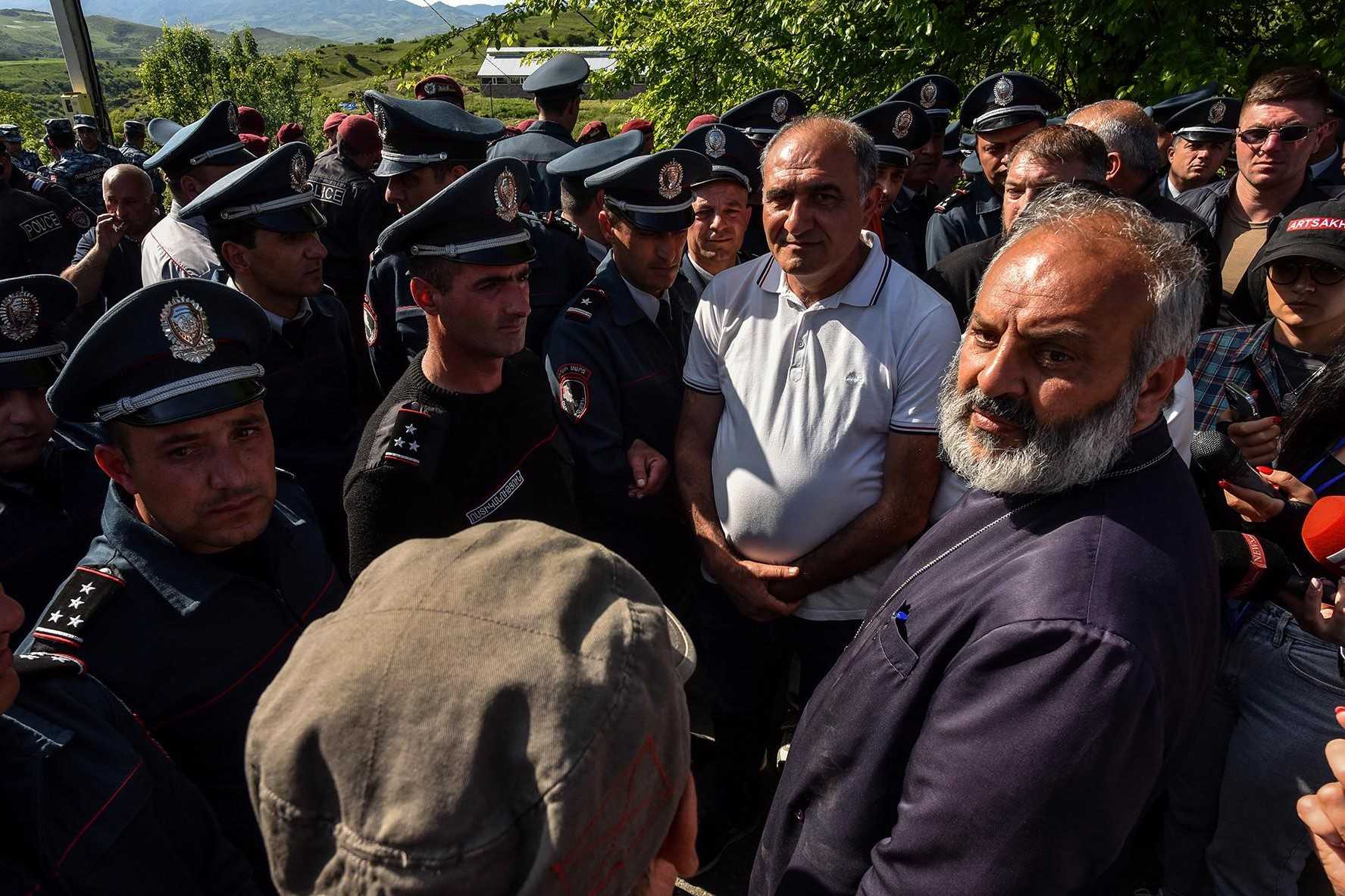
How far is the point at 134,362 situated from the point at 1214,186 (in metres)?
5.38

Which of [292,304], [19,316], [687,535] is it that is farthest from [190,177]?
[687,535]

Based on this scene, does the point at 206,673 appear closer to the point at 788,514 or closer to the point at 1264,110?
the point at 788,514

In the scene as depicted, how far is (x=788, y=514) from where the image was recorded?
2539 mm

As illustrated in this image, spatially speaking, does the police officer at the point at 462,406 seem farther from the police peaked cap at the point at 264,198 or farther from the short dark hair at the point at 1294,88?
the short dark hair at the point at 1294,88

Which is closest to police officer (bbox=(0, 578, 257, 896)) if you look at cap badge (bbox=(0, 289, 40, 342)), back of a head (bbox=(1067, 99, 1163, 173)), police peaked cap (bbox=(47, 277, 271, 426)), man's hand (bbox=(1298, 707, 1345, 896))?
police peaked cap (bbox=(47, 277, 271, 426))

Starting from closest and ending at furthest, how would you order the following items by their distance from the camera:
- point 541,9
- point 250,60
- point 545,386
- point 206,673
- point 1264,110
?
point 206,673, point 545,386, point 1264,110, point 541,9, point 250,60

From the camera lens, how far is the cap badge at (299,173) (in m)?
3.25

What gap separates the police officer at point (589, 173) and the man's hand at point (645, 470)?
66.6 inches

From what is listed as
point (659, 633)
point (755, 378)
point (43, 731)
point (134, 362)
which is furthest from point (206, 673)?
point (755, 378)

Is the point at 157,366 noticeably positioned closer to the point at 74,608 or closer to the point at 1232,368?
the point at 74,608

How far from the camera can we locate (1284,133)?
158 inches

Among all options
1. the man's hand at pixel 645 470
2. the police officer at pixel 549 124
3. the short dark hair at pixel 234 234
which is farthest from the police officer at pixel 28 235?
the man's hand at pixel 645 470

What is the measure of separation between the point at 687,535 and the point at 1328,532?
2.09 m

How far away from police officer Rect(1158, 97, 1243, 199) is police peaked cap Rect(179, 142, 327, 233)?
5.13 m
